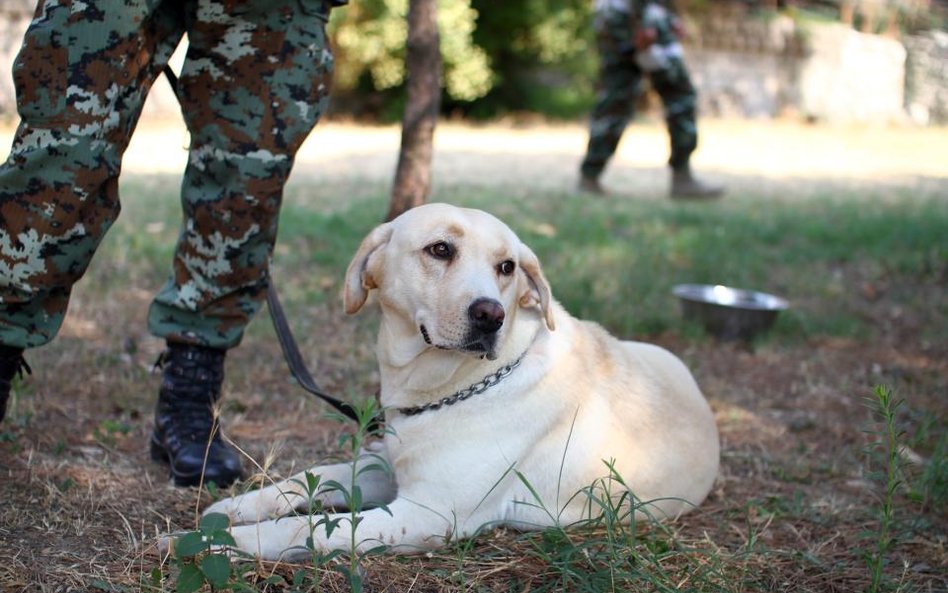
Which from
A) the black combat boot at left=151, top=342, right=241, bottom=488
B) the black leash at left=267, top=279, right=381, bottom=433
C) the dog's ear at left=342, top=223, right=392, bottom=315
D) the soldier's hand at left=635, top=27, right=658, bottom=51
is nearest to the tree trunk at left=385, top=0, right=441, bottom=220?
the black leash at left=267, top=279, right=381, bottom=433

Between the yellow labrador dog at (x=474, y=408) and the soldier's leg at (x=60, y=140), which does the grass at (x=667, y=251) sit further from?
the soldier's leg at (x=60, y=140)

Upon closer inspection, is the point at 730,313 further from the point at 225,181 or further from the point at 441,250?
the point at 225,181

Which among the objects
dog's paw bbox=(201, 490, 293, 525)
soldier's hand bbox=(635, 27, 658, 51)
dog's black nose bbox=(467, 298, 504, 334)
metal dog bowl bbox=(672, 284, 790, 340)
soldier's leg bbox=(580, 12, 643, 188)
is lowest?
dog's paw bbox=(201, 490, 293, 525)

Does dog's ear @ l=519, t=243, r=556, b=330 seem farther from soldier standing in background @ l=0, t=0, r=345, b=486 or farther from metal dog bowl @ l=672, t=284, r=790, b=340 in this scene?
metal dog bowl @ l=672, t=284, r=790, b=340

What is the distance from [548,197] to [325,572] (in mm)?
6009

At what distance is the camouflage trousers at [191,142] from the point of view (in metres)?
2.42

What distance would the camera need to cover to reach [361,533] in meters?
2.37

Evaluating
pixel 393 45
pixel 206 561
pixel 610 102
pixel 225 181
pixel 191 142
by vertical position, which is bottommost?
pixel 206 561

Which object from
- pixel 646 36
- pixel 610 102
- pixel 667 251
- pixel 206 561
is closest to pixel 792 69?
pixel 610 102

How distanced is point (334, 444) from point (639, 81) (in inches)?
243

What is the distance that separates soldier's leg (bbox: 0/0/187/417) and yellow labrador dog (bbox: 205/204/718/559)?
2.34 ft

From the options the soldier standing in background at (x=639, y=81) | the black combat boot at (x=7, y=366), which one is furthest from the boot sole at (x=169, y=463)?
the soldier standing in background at (x=639, y=81)

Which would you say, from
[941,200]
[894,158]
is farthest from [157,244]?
[894,158]

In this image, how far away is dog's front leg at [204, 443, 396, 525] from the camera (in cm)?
253
